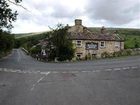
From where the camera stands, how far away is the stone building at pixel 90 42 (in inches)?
2657

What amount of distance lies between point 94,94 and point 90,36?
57164 mm

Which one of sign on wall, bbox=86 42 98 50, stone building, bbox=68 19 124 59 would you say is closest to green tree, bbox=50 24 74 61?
stone building, bbox=68 19 124 59

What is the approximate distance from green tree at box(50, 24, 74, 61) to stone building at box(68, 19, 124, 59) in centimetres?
489

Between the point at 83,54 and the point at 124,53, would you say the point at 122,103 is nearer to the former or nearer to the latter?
the point at 124,53

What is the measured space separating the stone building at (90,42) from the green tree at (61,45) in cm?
489

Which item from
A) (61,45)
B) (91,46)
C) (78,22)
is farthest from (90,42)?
(61,45)

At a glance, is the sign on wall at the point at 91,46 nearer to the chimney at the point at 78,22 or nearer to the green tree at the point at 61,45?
the chimney at the point at 78,22

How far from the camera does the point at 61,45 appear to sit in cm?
5988

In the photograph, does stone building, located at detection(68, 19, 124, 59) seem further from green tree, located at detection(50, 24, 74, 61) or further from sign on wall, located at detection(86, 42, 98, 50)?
green tree, located at detection(50, 24, 74, 61)

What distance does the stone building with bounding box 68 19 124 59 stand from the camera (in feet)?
221

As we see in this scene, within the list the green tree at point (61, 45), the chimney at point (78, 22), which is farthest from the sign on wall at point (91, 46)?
the green tree at point (61, 45)

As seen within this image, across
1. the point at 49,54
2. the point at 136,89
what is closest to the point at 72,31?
the point at 49,54

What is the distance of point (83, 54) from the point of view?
67625 millimetres

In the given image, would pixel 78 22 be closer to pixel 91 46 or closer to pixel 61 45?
pixel 91 46
